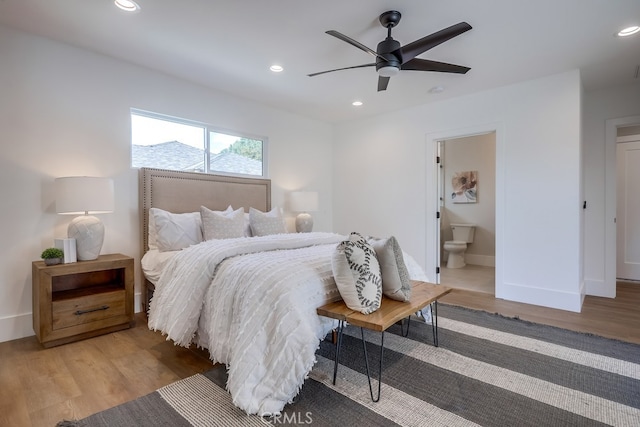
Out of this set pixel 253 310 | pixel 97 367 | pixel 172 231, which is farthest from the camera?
pixel 172 231

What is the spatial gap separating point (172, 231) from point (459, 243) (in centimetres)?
478

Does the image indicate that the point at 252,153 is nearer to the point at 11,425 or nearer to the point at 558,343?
the point at 11,425

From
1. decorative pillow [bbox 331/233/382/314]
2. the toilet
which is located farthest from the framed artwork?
decorative pillow [bbox 331/233/382/314]

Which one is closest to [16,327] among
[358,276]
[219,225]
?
[219,225]

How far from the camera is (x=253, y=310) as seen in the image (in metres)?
1.76

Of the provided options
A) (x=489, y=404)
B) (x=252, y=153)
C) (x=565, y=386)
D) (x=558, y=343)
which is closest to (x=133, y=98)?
(x=252, y=153)

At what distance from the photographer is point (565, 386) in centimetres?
185

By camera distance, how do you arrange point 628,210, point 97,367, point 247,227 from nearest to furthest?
1. point 97,367
2. point 247,227
3. point 628,210

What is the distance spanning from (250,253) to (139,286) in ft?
5.63

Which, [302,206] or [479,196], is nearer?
[302,206]

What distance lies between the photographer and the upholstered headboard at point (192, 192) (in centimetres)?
321

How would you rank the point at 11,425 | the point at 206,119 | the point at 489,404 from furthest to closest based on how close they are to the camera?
1. the point at 206,119
2. the point at 489,404
3. the point at 11,425

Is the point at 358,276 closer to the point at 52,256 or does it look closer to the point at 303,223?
the point at 52,256

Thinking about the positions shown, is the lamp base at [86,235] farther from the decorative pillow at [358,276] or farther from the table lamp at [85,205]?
the decorative pillow at [358,276]
